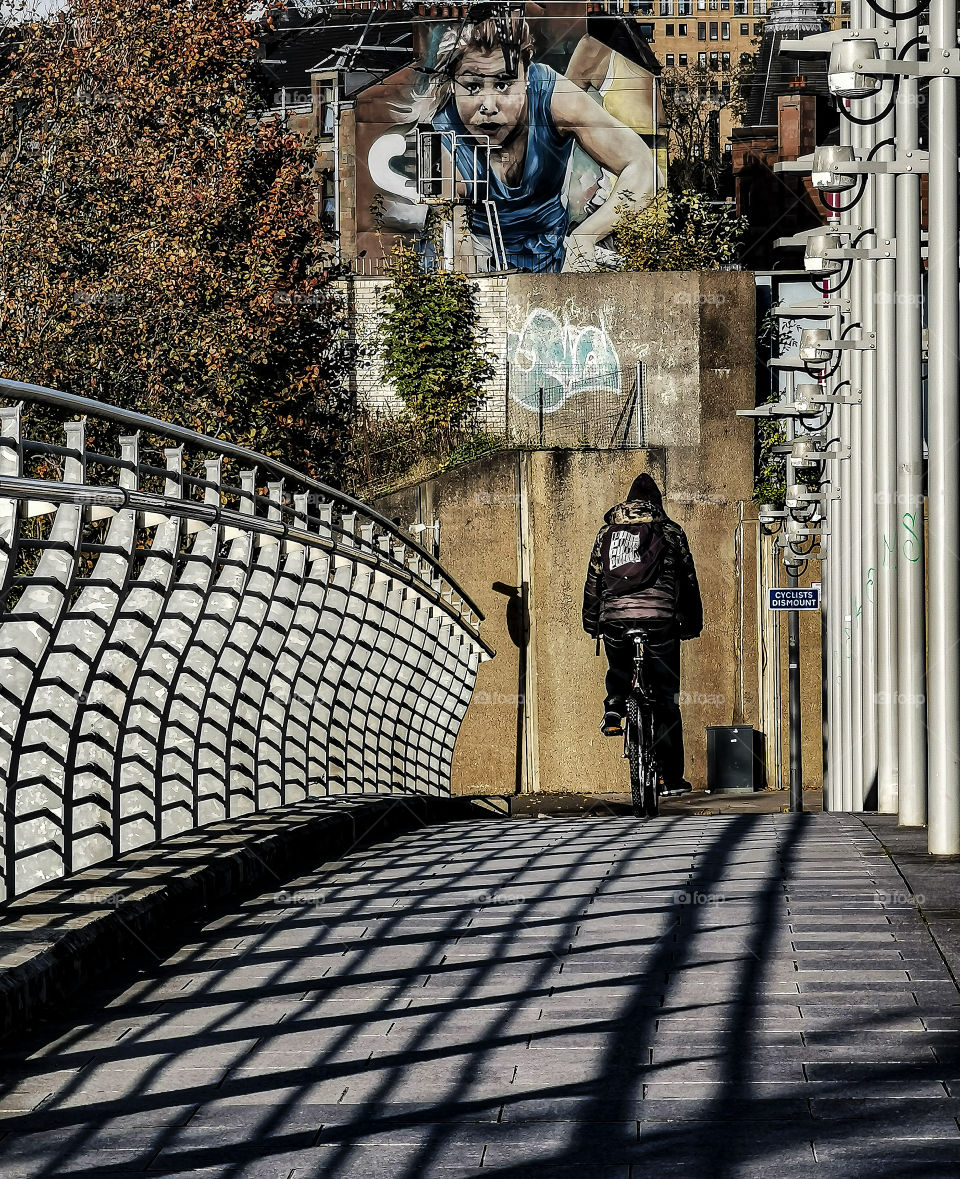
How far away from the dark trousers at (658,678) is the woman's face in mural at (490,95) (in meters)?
39.5

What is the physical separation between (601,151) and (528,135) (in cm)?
204

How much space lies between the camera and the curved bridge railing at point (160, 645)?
5566mm

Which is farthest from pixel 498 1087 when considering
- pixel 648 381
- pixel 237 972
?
pixel 648 381

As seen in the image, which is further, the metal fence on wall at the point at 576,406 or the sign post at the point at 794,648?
the metal fence on wall at the point at 576,406

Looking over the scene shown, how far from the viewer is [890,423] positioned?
12.6 m

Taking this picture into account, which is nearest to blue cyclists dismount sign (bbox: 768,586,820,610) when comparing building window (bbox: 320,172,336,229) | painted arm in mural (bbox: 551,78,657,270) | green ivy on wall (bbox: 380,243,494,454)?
green ivy on wall (bbox: 380,243,494,454)

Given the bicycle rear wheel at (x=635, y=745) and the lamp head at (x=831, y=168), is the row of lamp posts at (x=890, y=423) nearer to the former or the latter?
the lamp head at (x=831, y=168)

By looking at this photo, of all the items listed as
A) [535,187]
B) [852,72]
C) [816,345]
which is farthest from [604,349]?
[852,72]

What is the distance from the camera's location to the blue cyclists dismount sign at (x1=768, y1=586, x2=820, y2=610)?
20016 millimetres

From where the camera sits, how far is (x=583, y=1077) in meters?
4.17

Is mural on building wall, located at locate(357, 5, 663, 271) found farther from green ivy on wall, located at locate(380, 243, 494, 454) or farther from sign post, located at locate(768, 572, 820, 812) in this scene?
sign post, located at locate(768, 572, 820, 812)

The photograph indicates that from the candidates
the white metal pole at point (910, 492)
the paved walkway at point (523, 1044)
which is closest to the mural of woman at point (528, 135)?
the white metal pole at point (910, 492)

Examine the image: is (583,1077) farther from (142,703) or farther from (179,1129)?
(142,703)

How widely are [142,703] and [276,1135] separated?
3.33 metres
